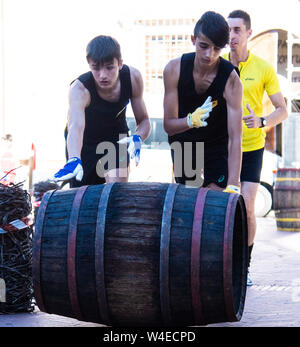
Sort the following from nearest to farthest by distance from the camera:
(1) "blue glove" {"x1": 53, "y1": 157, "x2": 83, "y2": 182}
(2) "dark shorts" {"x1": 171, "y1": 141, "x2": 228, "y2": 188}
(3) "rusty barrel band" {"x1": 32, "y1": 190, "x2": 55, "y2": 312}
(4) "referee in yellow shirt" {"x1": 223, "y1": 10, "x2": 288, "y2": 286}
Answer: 1. (3) "rusty barrel band" {"x1": 32, "y1": 190, "x2": 55, "y2": 312}
2. (1) "blue glove" {"x1": 53, "y1": 157, "x2": 83, "y2": 182}
3. (2) "dark shorts" {"x1": 171, "y1": 141, "x2": 228, "y2": 188}
4. (4) "referee in yellow shirt" {"x1": 223, "y1": 10, "x2": 288, "y2": 286}

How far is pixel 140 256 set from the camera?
11.8 feet

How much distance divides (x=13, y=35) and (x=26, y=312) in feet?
57.0

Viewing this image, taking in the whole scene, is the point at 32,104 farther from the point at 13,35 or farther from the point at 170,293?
the point at 170,293

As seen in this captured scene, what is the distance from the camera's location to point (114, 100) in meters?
4.93

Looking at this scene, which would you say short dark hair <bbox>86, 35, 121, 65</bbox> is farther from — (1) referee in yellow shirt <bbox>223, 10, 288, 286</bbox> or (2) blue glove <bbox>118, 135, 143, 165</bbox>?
(1) referee in yellow shirt <bbox>223, 10, 288, 286</bbox>

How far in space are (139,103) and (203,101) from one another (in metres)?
0.48

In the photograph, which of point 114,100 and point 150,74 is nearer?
point 114,100

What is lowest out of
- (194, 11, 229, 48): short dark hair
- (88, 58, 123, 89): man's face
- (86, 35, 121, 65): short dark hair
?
(88, 58, 123, 89): man's face

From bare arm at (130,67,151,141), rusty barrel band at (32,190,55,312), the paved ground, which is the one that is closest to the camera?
rusty barrel band at (32,190,55,312)

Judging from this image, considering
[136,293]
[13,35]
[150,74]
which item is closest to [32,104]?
[13,35]

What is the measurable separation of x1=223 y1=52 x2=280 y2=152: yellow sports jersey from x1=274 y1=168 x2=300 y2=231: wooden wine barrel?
5280mm

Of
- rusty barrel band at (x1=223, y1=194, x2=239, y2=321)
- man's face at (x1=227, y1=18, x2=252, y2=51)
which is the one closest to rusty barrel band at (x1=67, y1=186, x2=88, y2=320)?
rusty barrel band at (x1=223, y1=194, x2=239, y2=321)

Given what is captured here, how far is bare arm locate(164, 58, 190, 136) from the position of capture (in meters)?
4.86

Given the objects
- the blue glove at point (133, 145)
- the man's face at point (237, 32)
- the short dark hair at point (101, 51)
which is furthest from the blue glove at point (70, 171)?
the man's face at point (237, 32)
